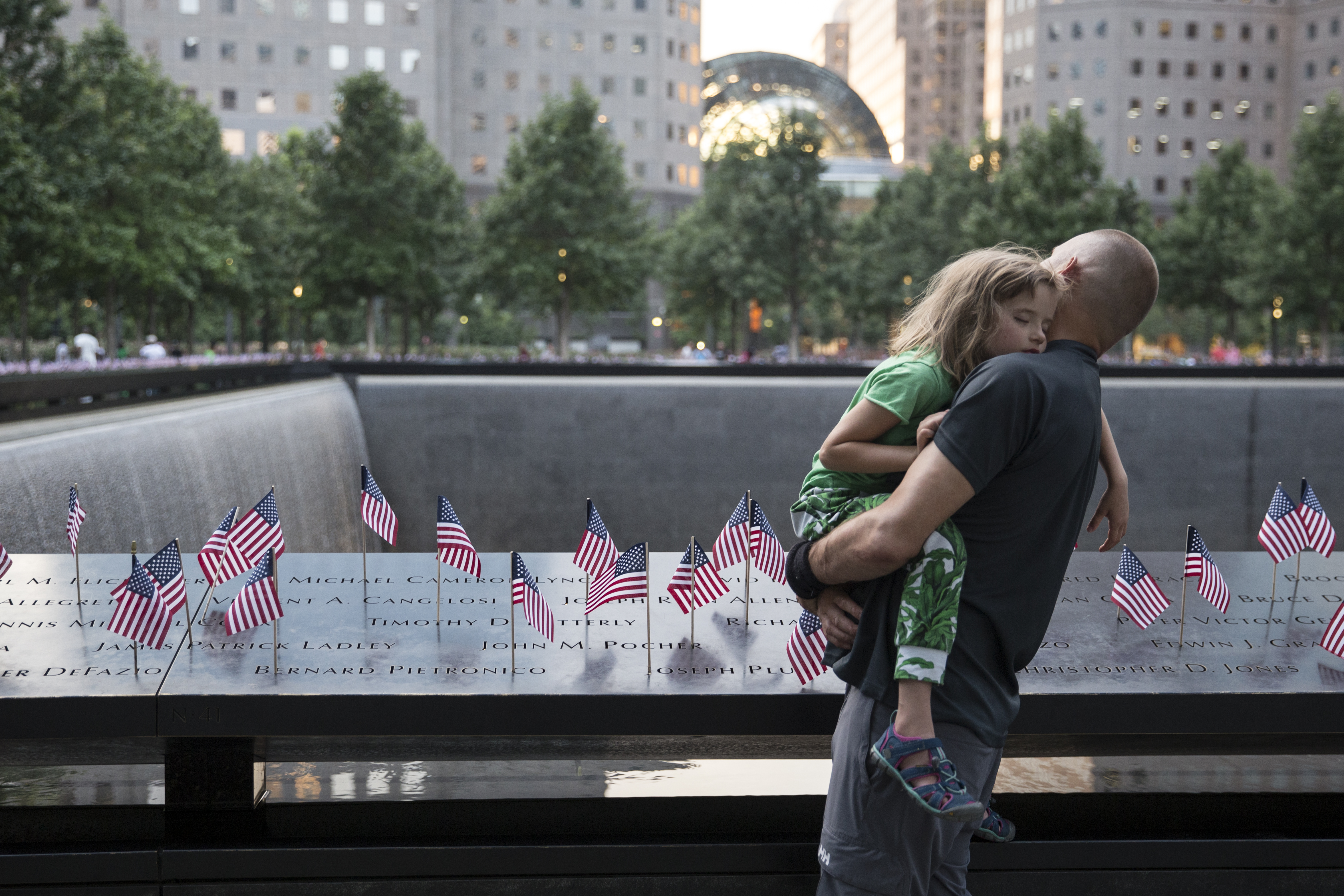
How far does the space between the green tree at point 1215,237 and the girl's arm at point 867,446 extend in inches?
1933

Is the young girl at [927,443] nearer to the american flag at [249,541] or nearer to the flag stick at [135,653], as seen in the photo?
the flag stick at [135,653]

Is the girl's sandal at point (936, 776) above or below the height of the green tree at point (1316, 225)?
below

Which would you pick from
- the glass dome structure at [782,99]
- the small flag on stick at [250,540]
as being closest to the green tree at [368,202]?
the small flag on stick at [250,540]

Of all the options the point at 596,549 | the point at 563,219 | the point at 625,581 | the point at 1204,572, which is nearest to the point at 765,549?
the point at 596,549

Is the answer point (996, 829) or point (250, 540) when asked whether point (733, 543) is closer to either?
point (996, 829)

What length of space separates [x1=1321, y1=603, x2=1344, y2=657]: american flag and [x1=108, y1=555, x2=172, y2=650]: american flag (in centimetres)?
405

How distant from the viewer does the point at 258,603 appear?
144 inches

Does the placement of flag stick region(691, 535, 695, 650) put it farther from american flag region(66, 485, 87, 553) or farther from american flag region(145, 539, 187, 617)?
american flag region(66, 485, 87, 553)

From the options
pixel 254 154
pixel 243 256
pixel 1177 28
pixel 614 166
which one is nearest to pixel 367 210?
pixel 243 256

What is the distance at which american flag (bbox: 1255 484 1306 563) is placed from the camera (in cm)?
476

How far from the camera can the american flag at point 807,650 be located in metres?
3.38

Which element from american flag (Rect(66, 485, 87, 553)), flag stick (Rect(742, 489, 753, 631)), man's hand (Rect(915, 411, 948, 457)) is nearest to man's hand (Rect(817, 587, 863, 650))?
man's hand (Rect(915, 411, 948, 457))

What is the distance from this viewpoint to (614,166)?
4306 centimetres

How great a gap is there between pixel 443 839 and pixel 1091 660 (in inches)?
90.6
